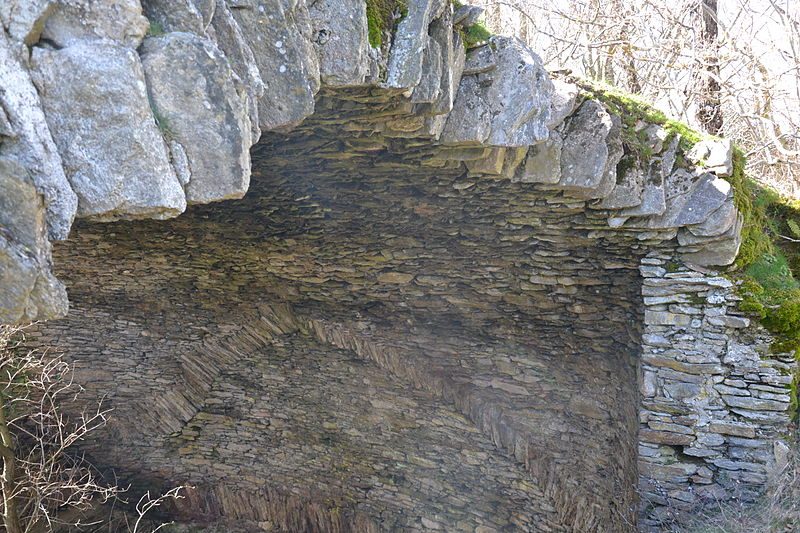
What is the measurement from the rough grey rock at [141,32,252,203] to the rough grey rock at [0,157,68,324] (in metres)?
0.35

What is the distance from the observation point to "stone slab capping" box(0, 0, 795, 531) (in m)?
1.25

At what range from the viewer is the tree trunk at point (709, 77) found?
272 inches

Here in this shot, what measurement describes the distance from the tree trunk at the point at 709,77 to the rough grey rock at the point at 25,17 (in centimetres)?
720

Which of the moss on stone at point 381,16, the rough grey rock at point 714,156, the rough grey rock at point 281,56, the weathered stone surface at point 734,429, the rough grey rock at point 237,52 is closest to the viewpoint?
the rough grey rock at point 237,52

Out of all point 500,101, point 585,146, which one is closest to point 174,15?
point 500,101

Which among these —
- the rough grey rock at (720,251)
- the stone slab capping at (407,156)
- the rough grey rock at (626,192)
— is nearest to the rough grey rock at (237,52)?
the stone slab capping at (407,156)

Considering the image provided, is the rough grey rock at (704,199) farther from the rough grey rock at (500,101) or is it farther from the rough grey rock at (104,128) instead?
the rough grey rock at (104,128)

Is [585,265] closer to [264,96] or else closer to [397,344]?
[397,344]

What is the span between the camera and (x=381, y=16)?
6.99ft

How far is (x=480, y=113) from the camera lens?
267 centimetres

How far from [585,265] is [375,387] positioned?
2.56 meters

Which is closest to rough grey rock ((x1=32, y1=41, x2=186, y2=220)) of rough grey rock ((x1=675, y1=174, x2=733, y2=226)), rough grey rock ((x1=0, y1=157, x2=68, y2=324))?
rough grey rock ((x1=0, y1=157, x2=68, y2=324))

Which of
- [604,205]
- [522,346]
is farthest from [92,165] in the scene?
[522,346]

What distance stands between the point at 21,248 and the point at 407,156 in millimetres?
2151
